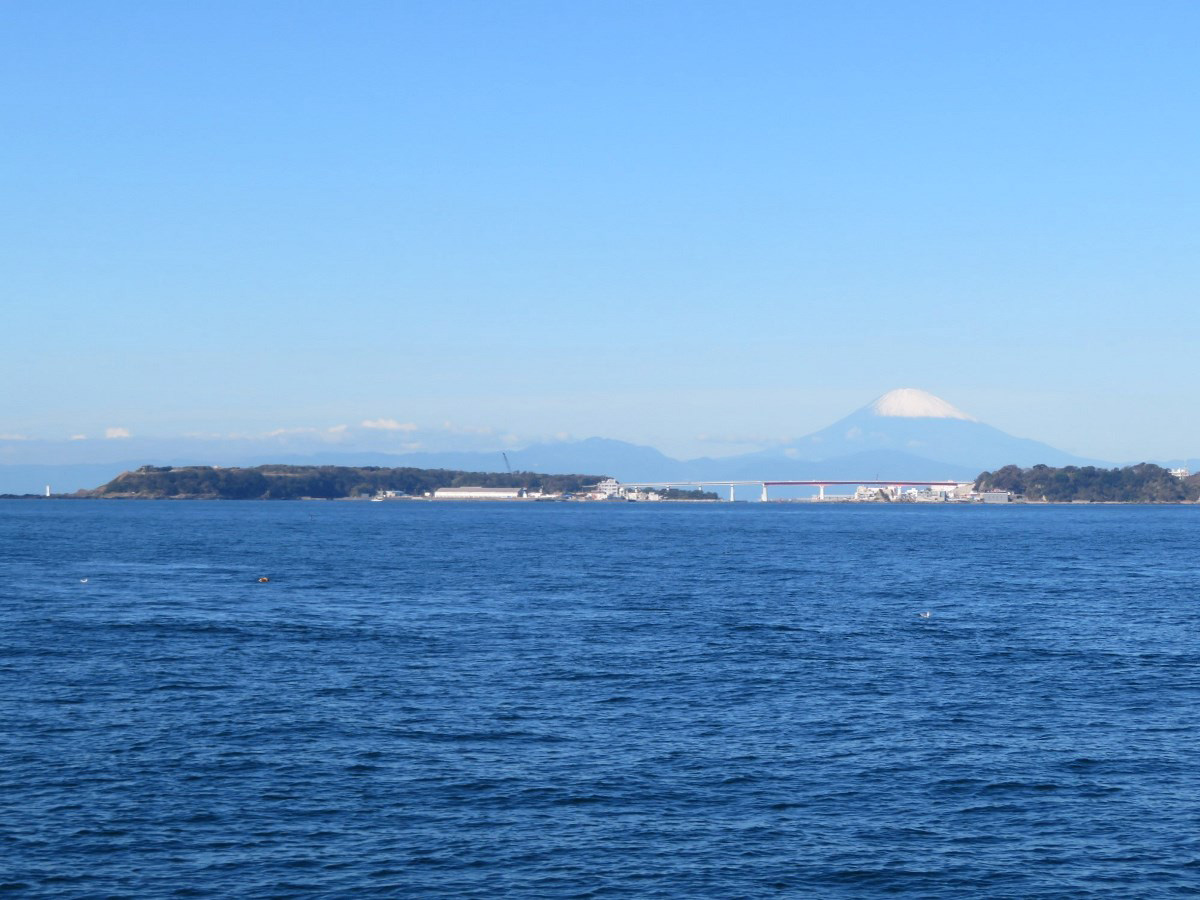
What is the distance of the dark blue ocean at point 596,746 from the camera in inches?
1051

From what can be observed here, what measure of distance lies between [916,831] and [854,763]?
18.9ft

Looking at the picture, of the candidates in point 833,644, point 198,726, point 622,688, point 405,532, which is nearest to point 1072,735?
point 622,688

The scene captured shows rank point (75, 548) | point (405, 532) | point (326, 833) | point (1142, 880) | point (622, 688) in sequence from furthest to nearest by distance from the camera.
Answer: point (405, 532), point (75, 548), point (622, 688), point (326, 833), point (1142, 880)

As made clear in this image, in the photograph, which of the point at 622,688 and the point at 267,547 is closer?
the point at 622,688

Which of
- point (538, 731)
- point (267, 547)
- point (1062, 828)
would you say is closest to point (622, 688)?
point (538, 731)

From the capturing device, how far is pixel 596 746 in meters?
36.5

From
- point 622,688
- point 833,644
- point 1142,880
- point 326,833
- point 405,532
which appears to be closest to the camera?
point 1142,880

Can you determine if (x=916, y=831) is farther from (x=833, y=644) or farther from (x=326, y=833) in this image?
(x=833, y=644)

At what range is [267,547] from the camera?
136125 millimetres

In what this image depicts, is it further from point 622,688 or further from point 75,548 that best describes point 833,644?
point 75,548

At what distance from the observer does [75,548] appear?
129 metres

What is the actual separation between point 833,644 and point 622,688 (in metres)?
15.2

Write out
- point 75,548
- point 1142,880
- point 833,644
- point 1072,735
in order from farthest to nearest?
point 75,548 < point 833,644 < point 1072,735 < point 1142,880

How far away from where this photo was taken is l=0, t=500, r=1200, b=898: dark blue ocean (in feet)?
87.6
